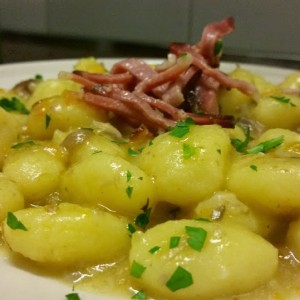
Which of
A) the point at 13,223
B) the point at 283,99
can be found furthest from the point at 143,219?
the point at 283,99

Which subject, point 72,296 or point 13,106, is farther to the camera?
point 13,106

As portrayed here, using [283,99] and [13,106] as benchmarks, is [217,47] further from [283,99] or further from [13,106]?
[13,106]

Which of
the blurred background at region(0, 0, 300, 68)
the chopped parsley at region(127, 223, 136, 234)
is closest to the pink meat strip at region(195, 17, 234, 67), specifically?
the chopped parsley at region(127, 223, 136, 234)

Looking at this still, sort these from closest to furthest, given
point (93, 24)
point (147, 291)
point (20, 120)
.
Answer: point (147, 291) → point (20, 120) → point (93, 24)

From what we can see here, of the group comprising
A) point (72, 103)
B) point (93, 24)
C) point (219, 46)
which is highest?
point (219, 46)

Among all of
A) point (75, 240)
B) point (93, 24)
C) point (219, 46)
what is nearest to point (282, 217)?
point (75, 240)

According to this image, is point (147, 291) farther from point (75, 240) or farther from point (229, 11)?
point (229, 11)
